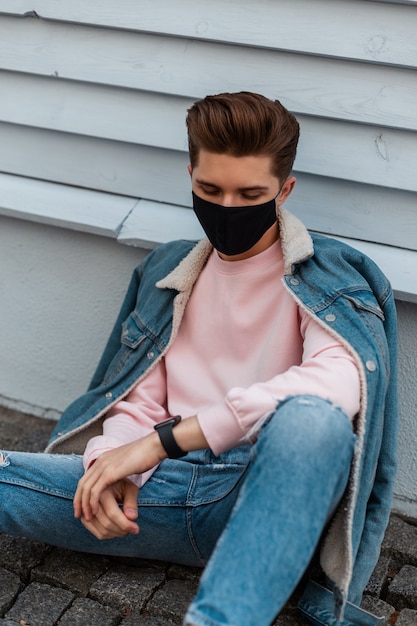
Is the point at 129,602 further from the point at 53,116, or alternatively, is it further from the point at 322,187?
the point at 53,116

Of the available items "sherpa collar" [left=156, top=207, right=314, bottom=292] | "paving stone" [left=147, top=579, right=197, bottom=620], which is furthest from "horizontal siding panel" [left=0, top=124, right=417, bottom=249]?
"paving stone" [left=147, top=579, right=197, bottom=620]

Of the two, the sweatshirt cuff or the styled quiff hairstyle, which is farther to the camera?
the styled quiff hairstyle

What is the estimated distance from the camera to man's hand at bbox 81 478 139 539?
2.29 metres

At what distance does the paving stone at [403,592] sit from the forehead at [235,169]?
53.4 inches

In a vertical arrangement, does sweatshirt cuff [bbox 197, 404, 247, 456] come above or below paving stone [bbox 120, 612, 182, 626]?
above

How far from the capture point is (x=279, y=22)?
2.88 meters

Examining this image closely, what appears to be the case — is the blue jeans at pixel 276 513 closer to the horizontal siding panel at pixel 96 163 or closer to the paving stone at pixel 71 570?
the paving stone at pixel 71 570

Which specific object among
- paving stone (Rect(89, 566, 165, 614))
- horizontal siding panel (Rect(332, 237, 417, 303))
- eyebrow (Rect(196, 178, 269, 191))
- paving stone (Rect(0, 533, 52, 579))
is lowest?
paving stone (Rect(0, 533, 52, 579))

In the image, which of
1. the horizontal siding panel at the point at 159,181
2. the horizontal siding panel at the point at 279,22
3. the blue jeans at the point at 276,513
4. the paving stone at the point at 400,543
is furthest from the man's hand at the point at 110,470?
the horizontal siding panel at the point at 279,22

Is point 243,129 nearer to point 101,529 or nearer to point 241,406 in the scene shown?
point 241,406

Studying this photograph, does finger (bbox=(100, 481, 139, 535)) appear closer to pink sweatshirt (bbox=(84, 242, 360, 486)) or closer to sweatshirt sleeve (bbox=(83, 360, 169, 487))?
pink sweatshirt (bbox=(84, 242, 360, 486))

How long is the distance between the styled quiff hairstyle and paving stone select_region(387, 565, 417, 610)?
1.35 meters

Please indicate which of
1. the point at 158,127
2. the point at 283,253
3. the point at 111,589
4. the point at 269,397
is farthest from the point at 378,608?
the point at 158,127

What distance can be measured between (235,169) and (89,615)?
54.5 inches
